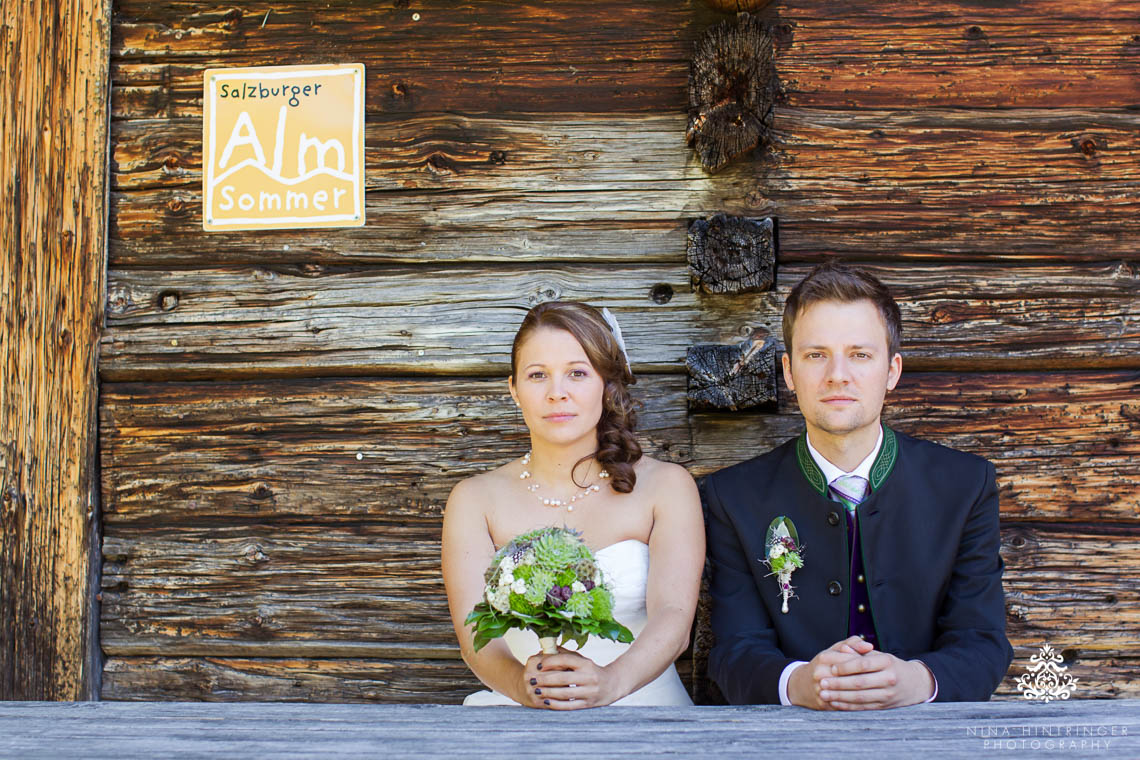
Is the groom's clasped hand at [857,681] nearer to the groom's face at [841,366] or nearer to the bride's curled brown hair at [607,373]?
the groom's face at [841,366]

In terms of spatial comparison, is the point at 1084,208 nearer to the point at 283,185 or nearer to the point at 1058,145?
the point at 1058,145

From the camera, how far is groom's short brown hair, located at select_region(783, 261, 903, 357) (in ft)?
8.27

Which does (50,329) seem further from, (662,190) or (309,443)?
(662,190)

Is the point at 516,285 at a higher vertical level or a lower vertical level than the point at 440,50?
lower

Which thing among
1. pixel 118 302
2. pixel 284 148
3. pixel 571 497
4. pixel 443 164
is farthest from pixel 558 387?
pixel 118 302

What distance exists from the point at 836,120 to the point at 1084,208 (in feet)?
3.00

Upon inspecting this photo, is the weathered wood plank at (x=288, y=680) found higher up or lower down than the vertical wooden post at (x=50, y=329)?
lower down

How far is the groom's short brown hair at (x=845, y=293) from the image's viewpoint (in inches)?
99.2

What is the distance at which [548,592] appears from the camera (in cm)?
190

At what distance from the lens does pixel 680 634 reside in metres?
2.46

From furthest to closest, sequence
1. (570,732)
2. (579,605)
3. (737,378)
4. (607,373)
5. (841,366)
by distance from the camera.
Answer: (737,378) < (607,373) < (841,366) < (579,605) < (570,732)

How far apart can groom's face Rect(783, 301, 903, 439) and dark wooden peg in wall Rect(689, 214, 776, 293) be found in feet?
1.60

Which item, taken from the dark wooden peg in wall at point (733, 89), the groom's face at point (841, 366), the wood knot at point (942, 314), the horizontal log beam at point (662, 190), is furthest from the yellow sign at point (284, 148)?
the wood knot at point (942, 314)

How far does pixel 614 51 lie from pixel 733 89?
466 millimetres
